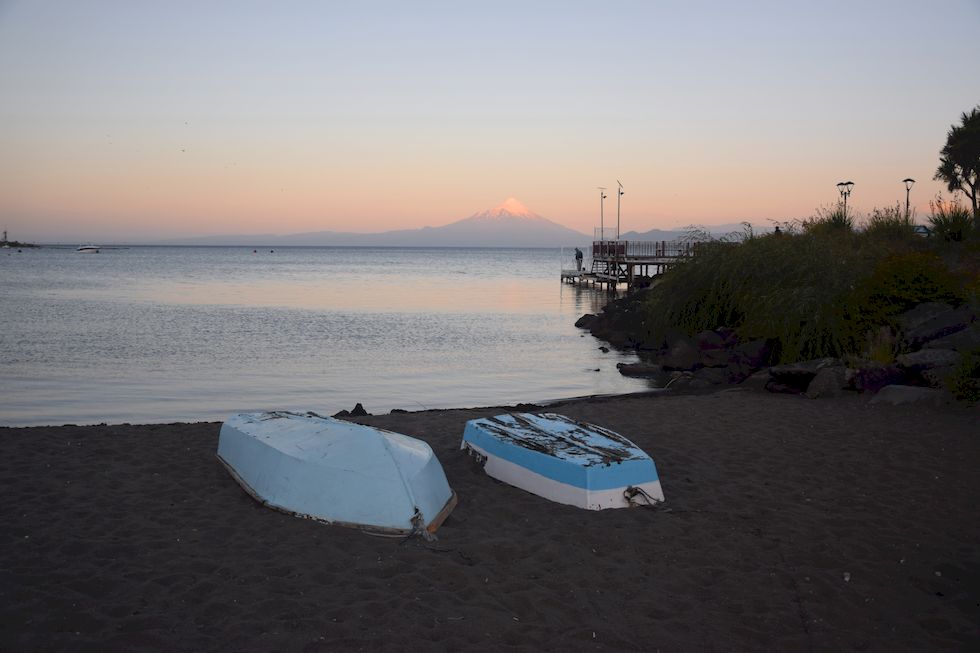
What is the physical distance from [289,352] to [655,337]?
952 cm

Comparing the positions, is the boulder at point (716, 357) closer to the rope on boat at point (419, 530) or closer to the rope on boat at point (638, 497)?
the rope on boat at point (638, 497)

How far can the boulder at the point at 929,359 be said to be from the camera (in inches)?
415

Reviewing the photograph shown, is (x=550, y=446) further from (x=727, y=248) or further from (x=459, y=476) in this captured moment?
(x=727, y=248)

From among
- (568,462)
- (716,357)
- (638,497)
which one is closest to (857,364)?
(716,357)

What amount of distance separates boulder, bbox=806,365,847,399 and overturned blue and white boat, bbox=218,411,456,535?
22.7 ft

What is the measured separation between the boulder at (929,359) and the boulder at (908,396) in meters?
0.45

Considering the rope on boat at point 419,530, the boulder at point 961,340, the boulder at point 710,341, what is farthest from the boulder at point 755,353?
the rope on boat at point 419,530

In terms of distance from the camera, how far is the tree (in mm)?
38219

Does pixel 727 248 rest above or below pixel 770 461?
above

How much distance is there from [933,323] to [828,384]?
2.89m

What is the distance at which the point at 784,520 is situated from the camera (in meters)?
6.16

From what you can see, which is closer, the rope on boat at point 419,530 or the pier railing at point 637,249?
the rope on boat at point 419,530

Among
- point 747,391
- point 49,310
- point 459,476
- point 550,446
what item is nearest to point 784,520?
point 550,446

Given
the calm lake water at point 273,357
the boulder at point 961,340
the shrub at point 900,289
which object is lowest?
the calm lake water at point 273,357
